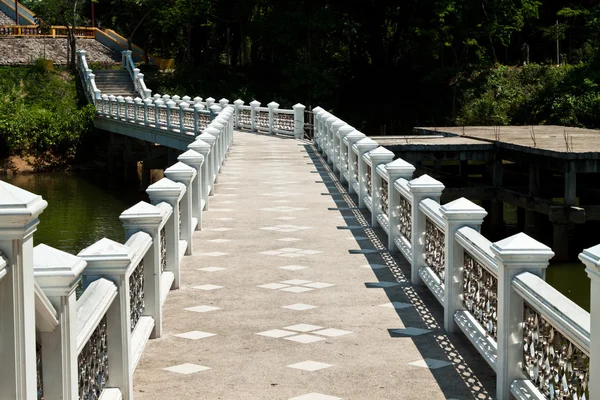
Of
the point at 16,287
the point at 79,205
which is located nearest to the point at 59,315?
the point at 16,287

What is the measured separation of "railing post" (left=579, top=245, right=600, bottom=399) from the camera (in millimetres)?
4633

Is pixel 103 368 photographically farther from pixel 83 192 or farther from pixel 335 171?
pixel 83 192

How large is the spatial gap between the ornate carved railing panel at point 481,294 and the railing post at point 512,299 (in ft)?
2.11

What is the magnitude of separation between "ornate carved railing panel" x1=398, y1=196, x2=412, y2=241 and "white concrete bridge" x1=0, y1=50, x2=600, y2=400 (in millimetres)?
46

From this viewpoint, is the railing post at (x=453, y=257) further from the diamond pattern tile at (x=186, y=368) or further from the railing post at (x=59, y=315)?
the railing post at (x=59, y=315)

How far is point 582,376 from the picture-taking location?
5324 mm

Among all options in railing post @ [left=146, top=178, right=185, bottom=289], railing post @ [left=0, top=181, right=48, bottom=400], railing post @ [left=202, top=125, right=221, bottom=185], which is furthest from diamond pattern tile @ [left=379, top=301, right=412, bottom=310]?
railing post @ [left=202, top=125, right=221, bottom=185]

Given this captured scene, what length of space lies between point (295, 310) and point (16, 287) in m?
5.47

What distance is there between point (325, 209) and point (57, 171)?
34.1 m

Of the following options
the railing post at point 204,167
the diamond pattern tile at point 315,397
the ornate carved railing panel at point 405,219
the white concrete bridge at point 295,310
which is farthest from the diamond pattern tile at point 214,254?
the diamond pattern tile at point 315,397

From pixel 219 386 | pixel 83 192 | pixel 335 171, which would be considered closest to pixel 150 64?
pixel 83 192

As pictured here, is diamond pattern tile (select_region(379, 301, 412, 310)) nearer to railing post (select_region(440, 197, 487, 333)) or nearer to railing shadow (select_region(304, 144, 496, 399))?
railing shadow (select_region(304, 144, 496, 399))

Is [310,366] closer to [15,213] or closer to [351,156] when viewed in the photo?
[15,213]

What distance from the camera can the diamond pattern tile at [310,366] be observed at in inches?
294
